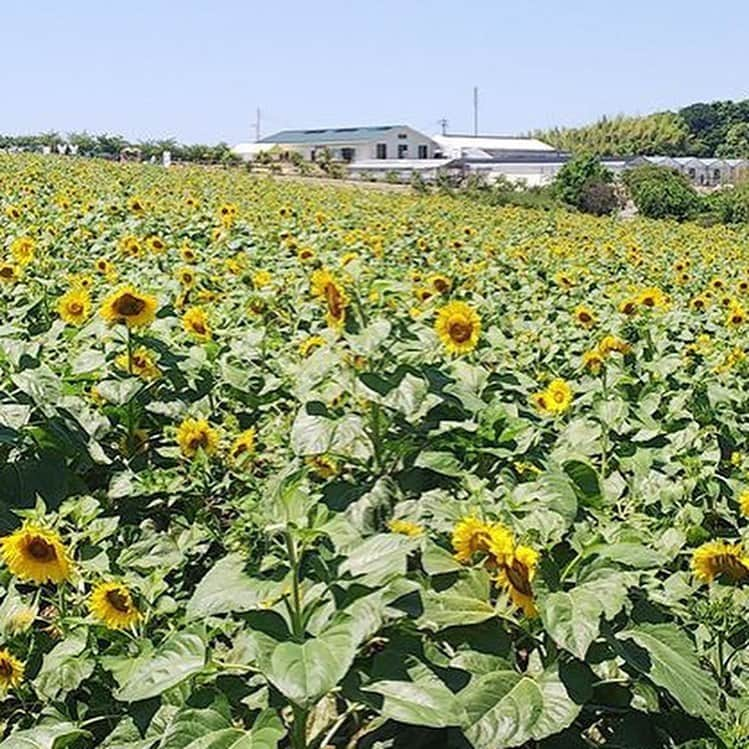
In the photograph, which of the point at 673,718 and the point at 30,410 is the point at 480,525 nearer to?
the point at 673,718

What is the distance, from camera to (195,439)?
7.57 feet

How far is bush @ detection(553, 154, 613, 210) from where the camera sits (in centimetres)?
3173

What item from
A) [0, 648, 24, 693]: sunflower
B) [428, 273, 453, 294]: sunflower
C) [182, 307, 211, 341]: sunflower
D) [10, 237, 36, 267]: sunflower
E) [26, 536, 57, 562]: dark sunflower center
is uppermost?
[10, 237, 36, 267]: sunflower

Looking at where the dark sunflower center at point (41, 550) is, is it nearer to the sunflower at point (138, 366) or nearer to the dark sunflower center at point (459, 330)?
the sunflower at point (138, 366)

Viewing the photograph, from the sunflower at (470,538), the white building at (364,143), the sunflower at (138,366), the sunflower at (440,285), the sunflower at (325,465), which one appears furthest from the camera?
the white building at (364,143)

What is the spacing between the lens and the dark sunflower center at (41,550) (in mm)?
1682

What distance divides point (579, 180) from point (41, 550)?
1279 inches

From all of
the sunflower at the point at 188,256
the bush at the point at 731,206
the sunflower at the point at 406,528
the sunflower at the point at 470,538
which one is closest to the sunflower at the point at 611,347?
the sunflower at the point at 406,528

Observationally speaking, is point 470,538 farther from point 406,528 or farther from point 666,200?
point 666,200

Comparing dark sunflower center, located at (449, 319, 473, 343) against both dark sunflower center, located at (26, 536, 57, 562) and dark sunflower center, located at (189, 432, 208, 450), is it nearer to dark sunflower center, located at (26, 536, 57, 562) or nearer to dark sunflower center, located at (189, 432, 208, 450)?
dark sunflower center, located at (189, 432, 208, 450)

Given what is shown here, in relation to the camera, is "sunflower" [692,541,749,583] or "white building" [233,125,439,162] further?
"white building" [233,125,439,162]

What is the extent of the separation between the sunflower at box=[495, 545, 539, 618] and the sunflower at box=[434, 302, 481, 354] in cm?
99

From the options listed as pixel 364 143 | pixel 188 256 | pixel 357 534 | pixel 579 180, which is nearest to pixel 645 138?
pixel 364 143

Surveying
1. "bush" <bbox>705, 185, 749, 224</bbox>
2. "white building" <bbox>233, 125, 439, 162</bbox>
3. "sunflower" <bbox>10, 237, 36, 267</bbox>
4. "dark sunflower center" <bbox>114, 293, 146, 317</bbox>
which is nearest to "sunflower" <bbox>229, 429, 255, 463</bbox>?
"dark sunflower center" <bbox>114, 293, 146, 317</bbox>
